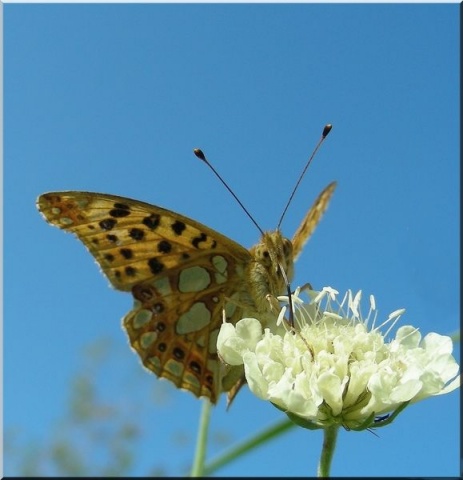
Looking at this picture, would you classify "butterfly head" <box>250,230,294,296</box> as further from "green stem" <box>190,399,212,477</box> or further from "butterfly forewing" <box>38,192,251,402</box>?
"green stem" <box>190,399,212,477</box>

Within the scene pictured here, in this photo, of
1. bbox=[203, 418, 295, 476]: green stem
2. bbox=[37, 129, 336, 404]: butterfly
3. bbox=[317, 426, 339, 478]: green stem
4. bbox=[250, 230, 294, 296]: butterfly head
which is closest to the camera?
bbox=[317, 426, 339, 478]: green stem

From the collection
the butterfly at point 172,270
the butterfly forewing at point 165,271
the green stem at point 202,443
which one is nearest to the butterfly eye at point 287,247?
the butterfly at point 172,270

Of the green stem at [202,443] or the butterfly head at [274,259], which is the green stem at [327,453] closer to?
the butterfly head at [274,259]

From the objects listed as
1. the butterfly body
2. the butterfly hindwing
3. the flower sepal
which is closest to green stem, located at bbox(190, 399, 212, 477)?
Answer: the butterfly body

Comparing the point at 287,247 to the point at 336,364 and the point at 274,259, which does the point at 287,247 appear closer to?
the point at 274,259

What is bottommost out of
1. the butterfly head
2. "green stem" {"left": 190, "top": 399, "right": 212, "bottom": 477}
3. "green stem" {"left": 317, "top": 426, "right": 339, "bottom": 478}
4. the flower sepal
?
"green stem" {"left": 317, "top": 426, "right": 339, "bottom": 478}

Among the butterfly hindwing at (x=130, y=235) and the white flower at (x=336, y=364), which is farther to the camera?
the butterfly hindwing at (x=130, y=235)

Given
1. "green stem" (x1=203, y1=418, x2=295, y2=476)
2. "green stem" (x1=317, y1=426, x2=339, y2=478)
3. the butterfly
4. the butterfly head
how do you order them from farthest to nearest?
1. "green stem" (x1=203, y1=418, x2=295, y2=476)
2. the butterfly
3. the butterfly head
4. "green stem" (x1=317, y1=426, x2=339, y2=478)
